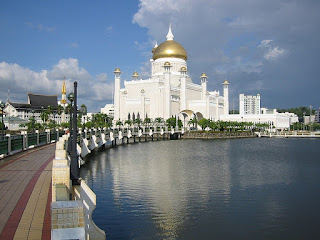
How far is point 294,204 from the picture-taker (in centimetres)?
1412

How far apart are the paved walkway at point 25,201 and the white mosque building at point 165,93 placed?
59682 mm

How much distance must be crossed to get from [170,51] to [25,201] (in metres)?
71.4

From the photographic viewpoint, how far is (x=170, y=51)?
7756 centimetres

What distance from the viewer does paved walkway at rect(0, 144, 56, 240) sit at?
21.1ft

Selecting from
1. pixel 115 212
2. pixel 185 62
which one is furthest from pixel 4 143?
pixel 185 62

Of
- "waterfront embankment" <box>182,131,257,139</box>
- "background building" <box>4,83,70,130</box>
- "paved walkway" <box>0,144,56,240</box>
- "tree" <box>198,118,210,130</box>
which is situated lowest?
"paved walkway" <box>0,144,56,240</box>

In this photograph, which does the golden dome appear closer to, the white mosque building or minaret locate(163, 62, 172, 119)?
the white mosque building

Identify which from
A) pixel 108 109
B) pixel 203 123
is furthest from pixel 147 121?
pixel 108 109

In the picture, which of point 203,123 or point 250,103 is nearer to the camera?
point 203,123

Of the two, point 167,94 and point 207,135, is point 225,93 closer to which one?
point 167,94

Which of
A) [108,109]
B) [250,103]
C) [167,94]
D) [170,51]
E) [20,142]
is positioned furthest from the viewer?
[250,103]

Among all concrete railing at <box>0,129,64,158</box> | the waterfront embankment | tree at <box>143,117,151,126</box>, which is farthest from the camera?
tree at <box>143,117,151,126</box>

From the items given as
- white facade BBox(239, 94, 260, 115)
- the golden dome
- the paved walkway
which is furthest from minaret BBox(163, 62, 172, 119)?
white facade BBox(239, 94, 260, 115)

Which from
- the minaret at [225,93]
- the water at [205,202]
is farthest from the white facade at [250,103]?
the water at [205,202]
